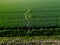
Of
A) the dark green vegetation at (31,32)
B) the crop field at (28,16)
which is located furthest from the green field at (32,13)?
the dark green vegetation at (31,32)

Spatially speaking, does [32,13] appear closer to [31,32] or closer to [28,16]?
[28,16]

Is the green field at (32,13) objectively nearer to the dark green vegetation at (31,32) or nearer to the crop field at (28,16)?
the crop field at (28,16)

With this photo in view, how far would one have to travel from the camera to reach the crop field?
494cm

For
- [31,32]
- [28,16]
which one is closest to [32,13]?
[28,16]

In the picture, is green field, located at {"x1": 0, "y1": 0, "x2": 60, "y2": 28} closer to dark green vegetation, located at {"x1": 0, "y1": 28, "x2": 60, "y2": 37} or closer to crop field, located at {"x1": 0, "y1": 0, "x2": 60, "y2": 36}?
crop field, located at {"x1": 0, "y1": 0, "x2": 60, "y2": 36}

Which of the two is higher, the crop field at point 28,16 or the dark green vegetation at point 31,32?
the crop field at point 28,16

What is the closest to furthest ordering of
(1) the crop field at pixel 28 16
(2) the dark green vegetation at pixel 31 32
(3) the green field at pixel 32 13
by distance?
(2) the dark green vegetation at pixel 31 32 → (1) the crop field at pixel 28 16 → (3) the green field at pixel 32 13

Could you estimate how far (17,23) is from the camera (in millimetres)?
5086

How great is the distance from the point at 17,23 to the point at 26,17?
1.02 ft

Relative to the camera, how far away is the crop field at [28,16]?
16.2 ft

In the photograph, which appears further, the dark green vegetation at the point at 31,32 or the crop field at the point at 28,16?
the crop field at the point at 28,16

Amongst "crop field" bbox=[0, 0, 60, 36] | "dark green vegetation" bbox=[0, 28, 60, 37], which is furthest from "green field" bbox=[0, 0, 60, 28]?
"dark green vegetation" bbox=[0, 28, 60, 37]

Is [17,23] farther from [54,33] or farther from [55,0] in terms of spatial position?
[55,0]

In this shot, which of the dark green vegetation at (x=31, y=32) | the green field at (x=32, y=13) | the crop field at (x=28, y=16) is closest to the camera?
the dark green vegetation at (x=31, y=32)
